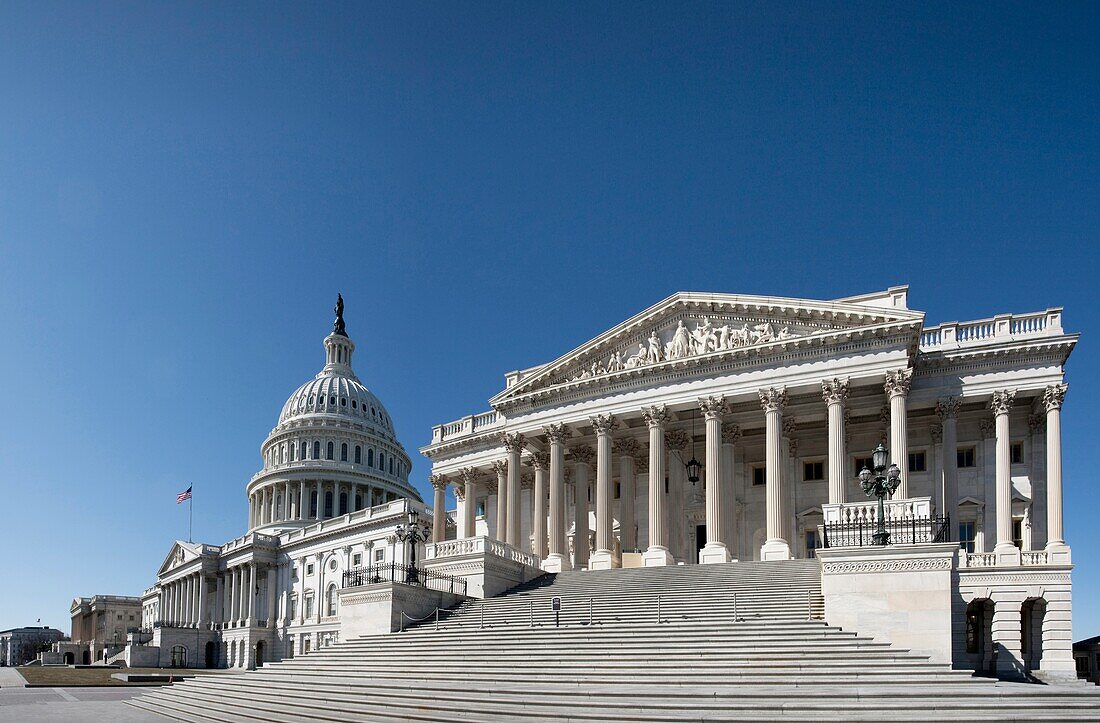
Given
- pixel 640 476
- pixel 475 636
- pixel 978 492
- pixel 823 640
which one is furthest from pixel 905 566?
pixel 640 476

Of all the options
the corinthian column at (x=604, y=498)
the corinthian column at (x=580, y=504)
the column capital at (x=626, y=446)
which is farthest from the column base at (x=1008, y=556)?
the corinthian column at (x=580, y=504)

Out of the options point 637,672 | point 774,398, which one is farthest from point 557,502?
point 637,672

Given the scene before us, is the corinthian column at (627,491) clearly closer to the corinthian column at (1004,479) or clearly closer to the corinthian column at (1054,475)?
the corinthian column at (1004,479)

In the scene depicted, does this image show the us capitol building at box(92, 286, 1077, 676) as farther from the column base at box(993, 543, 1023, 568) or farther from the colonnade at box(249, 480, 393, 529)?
the colonnade at box(249, 480, 393, 529)

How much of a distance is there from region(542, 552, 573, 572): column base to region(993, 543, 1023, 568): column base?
66.4 feet

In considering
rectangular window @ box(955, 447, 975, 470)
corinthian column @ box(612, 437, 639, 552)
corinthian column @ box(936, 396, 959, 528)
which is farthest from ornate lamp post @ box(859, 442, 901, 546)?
corinthian column @ box(612, 437, 639, 552)

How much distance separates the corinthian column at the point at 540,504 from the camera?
50156 mm

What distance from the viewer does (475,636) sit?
3167 cm

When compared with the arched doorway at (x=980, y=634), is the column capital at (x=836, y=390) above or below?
above

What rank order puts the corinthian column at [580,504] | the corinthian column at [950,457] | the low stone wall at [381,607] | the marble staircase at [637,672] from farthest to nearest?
the corinthian column at [580,504] < the corinthian column at [950,457] < the low stone wall at [381,607] < the marble staircase at [637,672]

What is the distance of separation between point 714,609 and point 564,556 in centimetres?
1846

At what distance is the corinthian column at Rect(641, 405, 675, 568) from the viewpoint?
44438mm

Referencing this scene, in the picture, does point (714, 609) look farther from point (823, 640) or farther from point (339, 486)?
point (339, 486)

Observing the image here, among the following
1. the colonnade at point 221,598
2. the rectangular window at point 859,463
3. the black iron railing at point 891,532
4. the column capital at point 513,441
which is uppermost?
the column capital at point 513,441
